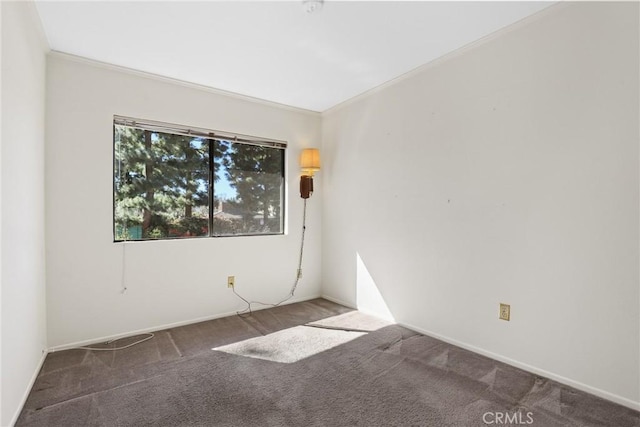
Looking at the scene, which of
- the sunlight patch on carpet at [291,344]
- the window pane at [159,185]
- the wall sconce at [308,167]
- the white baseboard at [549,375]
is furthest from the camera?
the wall sconce at [308,167]

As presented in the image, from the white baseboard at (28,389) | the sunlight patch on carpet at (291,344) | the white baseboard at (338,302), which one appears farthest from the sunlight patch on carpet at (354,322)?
the white baseboard at (28,389)

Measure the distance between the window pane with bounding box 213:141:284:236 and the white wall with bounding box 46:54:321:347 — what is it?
0.18m

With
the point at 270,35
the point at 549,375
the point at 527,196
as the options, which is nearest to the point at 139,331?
the point at 270,35

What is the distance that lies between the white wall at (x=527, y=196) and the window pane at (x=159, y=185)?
187cm

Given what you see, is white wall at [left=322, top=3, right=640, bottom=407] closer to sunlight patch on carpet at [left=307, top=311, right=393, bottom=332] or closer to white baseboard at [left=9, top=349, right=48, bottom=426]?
sunlight patch on carpet at [left=307, top=311, right=393, bottom=332]

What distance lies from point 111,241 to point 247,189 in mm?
1409

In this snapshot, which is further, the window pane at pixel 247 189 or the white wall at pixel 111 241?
the window pane at pixel 247 189

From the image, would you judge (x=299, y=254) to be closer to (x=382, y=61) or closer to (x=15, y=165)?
(x=382, y=61)

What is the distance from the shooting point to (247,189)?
366cm

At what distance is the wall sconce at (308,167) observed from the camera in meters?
3.79

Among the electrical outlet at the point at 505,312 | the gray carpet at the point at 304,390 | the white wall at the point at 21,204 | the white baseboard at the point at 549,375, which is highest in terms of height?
the white wall at the point at 21,204

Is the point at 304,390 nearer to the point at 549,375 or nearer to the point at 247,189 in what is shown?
the point at 549,375

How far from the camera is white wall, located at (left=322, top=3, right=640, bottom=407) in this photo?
1851mm

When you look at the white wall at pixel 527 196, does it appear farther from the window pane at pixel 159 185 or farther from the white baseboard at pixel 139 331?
the window pane at pixel 159 185
